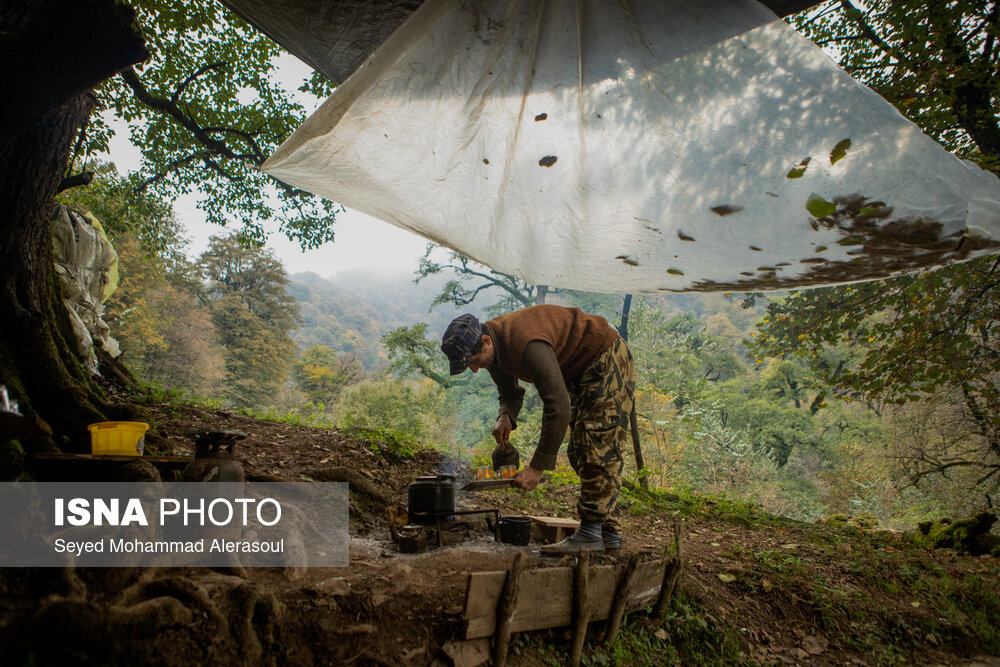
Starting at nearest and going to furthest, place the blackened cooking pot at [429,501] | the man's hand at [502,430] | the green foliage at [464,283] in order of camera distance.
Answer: the blackened cooking pot at [429,501] < the man's hand at [502,430] < the green foliage at [464,283]

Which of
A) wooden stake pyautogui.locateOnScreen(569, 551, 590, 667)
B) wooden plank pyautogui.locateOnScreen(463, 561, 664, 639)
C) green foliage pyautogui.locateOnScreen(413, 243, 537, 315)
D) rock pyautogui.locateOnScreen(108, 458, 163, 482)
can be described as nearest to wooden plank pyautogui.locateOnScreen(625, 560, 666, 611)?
wooden plank pyautogui.locateOnScreen(463, 561, 664, 639)

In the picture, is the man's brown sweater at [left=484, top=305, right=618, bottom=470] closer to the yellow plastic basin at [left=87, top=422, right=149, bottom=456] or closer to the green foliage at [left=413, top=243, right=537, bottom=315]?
the yellow plastic basin at [left=87, top=422, right=149, bottom=456]

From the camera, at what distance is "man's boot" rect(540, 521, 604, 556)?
2.85 metres

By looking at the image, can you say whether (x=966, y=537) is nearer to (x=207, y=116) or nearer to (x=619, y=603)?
(x=619, y=603)

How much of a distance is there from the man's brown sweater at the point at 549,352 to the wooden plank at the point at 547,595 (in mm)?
639

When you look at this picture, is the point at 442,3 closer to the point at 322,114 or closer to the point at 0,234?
the point at 322,114

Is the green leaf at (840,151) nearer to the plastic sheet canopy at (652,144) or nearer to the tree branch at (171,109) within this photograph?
the plastic sheet canopy at (652,144)

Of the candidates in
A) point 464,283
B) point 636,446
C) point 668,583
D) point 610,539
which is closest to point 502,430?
point 610,539

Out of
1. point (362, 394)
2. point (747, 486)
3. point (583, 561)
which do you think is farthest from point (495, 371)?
point (362, 394)

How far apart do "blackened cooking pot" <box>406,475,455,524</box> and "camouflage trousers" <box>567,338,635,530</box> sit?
924 millimetres

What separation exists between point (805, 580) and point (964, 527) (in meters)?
3.52

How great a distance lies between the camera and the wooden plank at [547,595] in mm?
1975

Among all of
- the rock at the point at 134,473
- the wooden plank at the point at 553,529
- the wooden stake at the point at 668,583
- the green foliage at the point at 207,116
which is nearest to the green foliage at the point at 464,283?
the green foliage at the point at 207,116

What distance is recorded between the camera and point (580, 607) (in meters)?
2.29
